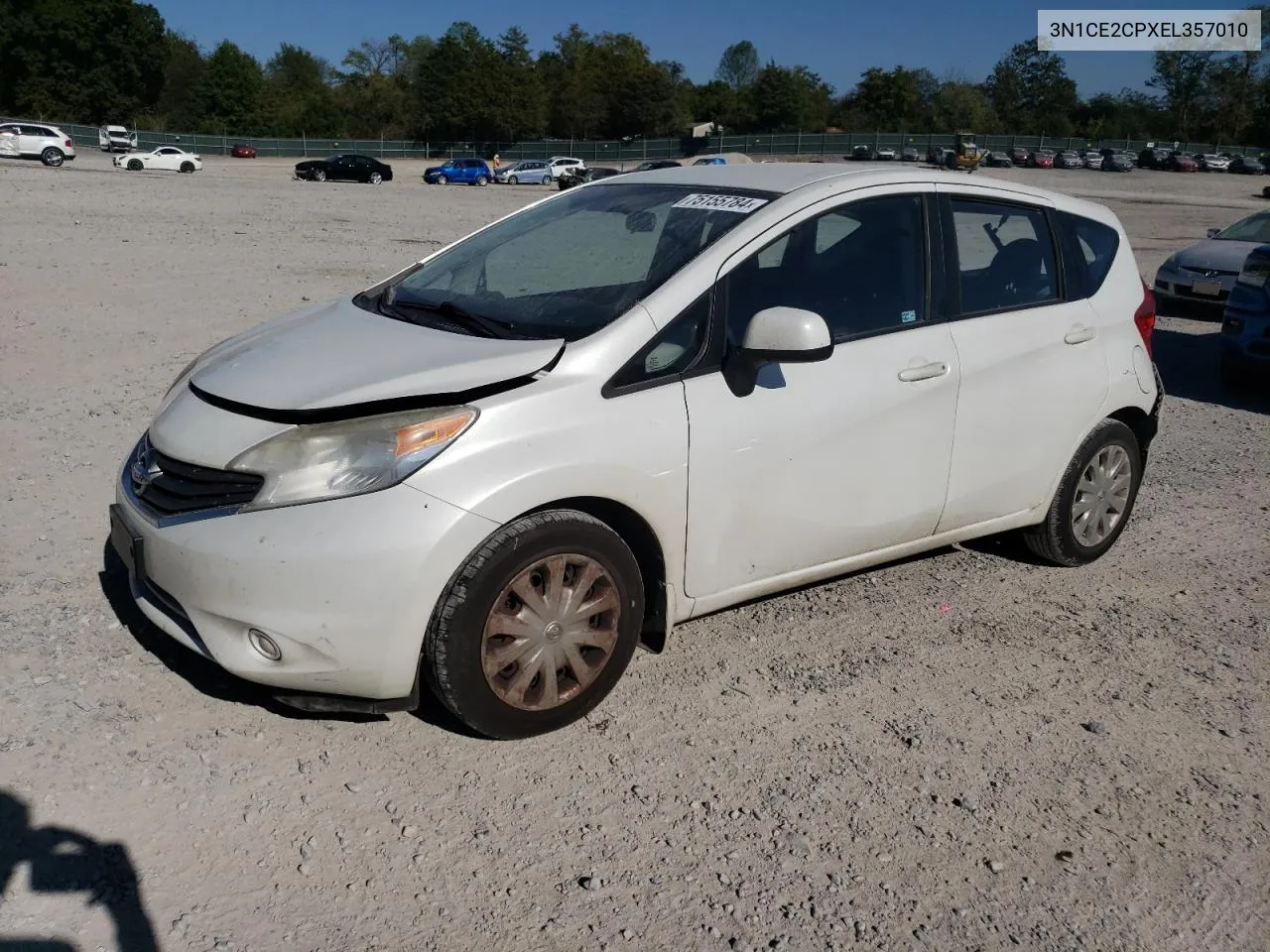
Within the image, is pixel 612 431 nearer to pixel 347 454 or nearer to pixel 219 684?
pixel 347 454

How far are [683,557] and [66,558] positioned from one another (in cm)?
275

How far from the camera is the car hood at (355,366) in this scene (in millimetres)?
3410

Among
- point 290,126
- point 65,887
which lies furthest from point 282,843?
point 290,126

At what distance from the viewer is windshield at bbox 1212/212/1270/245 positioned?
13.9 m

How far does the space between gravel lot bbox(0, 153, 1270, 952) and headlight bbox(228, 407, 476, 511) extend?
0.87 meters

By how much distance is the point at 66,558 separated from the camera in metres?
4.80

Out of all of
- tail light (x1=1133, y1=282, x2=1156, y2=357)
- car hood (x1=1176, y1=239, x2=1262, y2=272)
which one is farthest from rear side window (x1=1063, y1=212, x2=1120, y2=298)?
car hood (x1=1176, y1=239, x2=1262, y2=272)

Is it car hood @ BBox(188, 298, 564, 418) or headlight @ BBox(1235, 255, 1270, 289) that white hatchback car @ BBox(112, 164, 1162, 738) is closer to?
car hood @ BBox(188, 298, 564, 418)

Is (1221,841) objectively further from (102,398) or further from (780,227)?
(102,398)

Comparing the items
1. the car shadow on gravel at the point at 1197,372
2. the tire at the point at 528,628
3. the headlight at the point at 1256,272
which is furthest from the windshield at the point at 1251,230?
the tire at the point at 528,628

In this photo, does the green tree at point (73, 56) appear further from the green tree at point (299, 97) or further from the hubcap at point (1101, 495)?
the hubcap at point (1101, 495)

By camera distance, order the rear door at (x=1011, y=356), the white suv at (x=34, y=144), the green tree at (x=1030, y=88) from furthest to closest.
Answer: the green tree at (x=1030, y=88) < the white suv at (x=34, y=144) < the rear door at (x=1011, y=356)

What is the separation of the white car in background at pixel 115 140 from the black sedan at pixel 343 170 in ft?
64.2

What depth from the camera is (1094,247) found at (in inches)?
208
